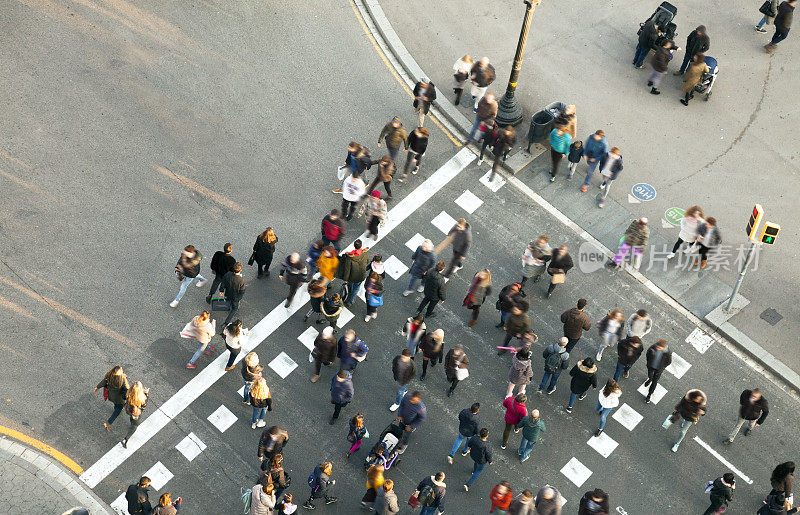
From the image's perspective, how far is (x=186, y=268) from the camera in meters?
18.5

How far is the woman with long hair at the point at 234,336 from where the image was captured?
17531 mm

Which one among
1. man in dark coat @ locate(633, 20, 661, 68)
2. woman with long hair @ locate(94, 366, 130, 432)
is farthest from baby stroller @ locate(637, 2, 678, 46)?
woman with long hair @ locate(94, 366, 130, 432)

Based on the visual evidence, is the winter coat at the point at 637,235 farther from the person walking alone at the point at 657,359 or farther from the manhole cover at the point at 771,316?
the manhole cover at the point at 771,316

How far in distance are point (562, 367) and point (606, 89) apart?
887 cm

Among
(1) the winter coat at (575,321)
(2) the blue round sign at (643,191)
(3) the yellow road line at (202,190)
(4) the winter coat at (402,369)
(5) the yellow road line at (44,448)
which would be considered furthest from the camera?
(2) the blue round sign at (643,191)

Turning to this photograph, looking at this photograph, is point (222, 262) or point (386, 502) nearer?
point (386, 502)

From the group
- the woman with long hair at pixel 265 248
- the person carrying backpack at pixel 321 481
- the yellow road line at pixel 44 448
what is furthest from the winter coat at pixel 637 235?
the yellow road line at pixel 44 448

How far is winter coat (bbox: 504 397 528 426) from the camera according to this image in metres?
16.9

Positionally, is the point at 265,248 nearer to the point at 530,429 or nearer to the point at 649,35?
the point at 530,429

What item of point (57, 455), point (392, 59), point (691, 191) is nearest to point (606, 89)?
point (691, 191)

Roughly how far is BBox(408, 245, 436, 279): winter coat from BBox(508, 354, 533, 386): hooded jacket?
2585 mm

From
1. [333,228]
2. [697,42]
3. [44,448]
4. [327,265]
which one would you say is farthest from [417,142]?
[44,448]

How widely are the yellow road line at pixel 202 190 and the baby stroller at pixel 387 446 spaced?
6.49 meters

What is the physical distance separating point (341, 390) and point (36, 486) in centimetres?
564
